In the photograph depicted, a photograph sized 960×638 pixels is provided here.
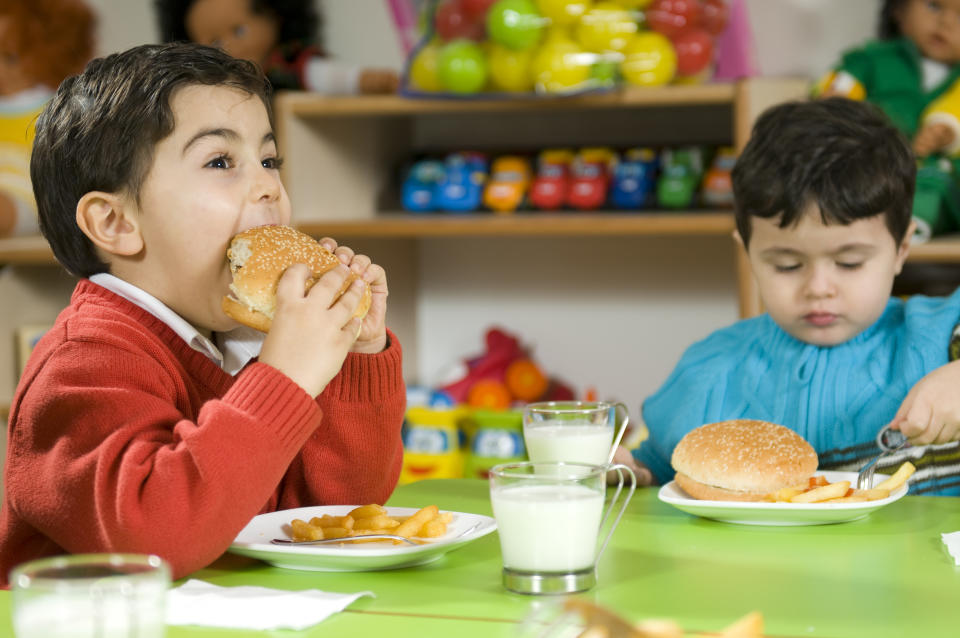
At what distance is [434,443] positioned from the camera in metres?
2.76

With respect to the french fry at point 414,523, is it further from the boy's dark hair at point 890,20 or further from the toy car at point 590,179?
the boy's dark hair at point 890,20

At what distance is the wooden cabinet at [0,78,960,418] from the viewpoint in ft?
8.06

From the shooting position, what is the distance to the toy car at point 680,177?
103 inches

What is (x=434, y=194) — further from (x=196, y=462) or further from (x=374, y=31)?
(x=196, y=462)

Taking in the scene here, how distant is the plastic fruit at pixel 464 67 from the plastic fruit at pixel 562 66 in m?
0.15

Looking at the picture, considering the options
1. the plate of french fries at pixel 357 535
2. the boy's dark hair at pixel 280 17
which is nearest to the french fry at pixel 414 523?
the plate of french fries at pixel 357 535

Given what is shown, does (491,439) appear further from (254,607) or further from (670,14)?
(254,607)

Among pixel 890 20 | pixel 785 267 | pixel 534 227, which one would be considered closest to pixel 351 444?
pixel 785 267

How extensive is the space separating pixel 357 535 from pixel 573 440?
30 centimetres

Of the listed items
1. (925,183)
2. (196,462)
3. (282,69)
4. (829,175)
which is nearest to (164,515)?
(196,462)

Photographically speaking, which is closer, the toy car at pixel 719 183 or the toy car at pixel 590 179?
the toy car at pixel 719 183

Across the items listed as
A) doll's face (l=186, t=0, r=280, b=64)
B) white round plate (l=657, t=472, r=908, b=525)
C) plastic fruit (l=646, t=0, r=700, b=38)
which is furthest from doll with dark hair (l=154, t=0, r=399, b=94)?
white round plate (l=657, t=472, r=908, b=525)

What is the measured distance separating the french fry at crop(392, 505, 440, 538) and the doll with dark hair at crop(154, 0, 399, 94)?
6.80ft

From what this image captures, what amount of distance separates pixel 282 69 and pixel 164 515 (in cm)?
229
